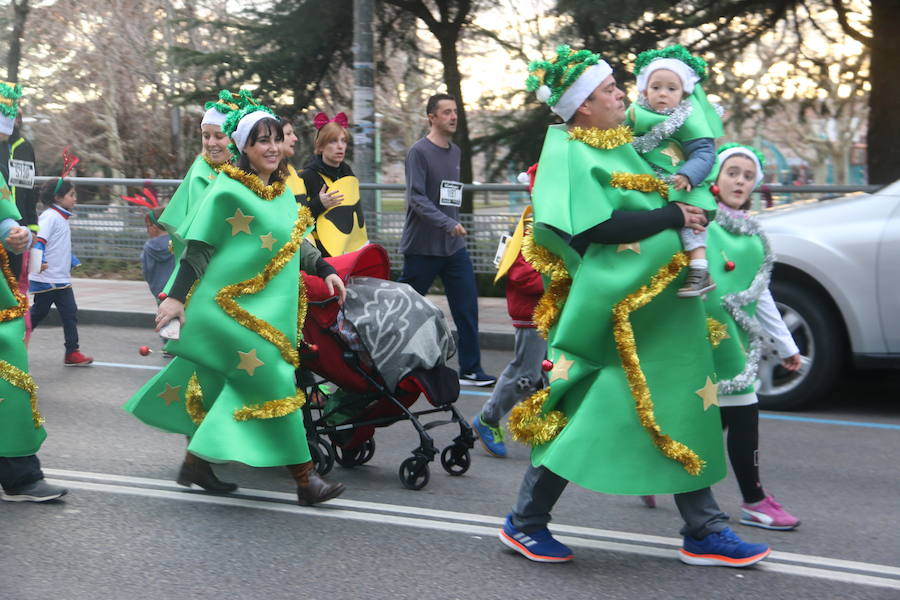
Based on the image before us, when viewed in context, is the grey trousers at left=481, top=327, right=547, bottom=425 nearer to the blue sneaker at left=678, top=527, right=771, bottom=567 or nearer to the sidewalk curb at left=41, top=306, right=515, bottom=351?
the blue sneaker at left=678, top=527, right=771, bottom=567

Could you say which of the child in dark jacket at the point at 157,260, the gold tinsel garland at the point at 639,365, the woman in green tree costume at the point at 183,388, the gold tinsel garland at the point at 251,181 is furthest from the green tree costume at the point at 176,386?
the child in dark jacket at the point at 157,260

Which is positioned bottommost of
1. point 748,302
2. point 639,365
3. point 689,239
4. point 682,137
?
point 639,365

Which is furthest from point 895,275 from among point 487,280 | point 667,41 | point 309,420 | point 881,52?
point 487,280

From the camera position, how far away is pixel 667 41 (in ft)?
37.9

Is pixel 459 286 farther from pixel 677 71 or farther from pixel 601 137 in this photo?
pixel 601 137

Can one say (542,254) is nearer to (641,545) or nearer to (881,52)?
(641,545)

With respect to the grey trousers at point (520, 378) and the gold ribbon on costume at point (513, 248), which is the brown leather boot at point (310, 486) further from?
the gold ribbon on costume at point (513, 248)

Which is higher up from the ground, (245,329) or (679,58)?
(679,58)

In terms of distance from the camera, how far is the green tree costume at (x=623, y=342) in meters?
3.96

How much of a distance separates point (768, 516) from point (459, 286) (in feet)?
13.4

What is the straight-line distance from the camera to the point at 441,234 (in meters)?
8.32

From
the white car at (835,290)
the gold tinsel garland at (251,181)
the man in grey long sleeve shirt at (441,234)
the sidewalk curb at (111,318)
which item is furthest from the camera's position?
the sidewalk curb at (111,318)

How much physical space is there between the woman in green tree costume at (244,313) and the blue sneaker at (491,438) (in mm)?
1488

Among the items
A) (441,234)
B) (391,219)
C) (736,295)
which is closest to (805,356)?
(441,234)
